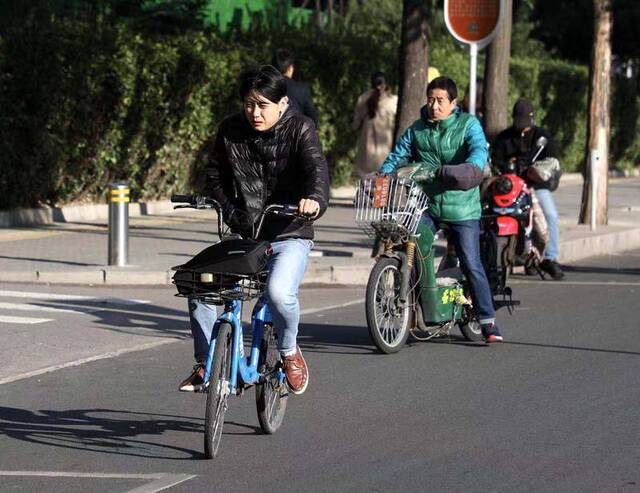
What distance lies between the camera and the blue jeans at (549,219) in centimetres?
1380

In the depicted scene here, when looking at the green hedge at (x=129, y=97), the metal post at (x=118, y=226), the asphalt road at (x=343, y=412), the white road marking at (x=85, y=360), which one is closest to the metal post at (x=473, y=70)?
the asphalt road at (x=343, y=412)

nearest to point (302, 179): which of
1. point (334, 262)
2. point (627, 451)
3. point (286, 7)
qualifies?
point (627, 451)

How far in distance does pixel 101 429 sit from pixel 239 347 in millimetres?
1124

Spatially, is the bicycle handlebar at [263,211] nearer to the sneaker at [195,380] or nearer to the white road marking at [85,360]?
the sneaker at [195,380]

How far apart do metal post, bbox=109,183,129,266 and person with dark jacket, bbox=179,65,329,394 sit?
20.5ft

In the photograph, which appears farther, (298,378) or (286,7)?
(286,7)

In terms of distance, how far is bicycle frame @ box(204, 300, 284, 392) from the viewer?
20.3ft

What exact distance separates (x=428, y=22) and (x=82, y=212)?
16.9 ft

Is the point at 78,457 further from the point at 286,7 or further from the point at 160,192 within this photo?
the point at 286,7

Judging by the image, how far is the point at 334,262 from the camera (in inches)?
540

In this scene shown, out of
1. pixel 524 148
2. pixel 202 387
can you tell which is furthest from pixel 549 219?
pixel 202 387

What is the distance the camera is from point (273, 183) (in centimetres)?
678

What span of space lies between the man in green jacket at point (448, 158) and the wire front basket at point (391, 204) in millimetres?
132

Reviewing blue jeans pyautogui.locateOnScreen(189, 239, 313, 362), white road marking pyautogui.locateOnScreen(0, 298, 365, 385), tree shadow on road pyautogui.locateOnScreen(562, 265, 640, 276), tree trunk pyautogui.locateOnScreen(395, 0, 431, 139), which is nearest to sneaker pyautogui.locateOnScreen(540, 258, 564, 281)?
tree shadow on road pyautogui.locateOnScreen(562, 265, 640, 276)
